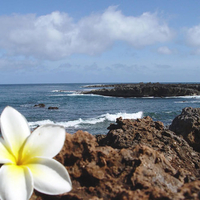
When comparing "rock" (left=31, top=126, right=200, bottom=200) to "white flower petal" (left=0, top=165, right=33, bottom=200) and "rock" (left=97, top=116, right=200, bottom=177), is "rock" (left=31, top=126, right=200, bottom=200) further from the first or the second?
"rock" (left=97, top=116, right=200, bottom=177)

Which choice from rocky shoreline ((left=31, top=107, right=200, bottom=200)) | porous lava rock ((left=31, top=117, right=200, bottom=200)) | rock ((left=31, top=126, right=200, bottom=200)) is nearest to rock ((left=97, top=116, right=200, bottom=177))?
rocky shoreline ((left=31, top=107, right=200, bottom=200))

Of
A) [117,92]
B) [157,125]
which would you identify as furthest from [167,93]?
[157,125]

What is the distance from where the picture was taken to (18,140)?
1.64 m

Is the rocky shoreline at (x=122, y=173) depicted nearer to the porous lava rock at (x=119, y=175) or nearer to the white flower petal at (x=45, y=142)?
the porous lava rock at (x=119, y=175)

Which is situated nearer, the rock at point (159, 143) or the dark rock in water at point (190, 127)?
the rock at point (159, 143)

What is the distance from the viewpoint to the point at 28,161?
156 centimetres

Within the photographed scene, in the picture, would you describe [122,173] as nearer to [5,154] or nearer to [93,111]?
[5,154]

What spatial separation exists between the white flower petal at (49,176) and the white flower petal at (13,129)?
0.62ft

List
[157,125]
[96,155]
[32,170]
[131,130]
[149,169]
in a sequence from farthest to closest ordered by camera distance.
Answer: [157,125], [131,130], [96,155], [149,169], [32,170]

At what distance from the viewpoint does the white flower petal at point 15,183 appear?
1.39 m

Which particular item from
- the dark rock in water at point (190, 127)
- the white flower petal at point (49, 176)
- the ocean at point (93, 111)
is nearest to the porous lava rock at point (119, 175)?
the white flower petal at point (49, 176)

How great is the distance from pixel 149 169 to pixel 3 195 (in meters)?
1.11

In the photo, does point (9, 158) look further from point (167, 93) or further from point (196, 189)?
point (167, 93)

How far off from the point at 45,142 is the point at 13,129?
10.7 inches
